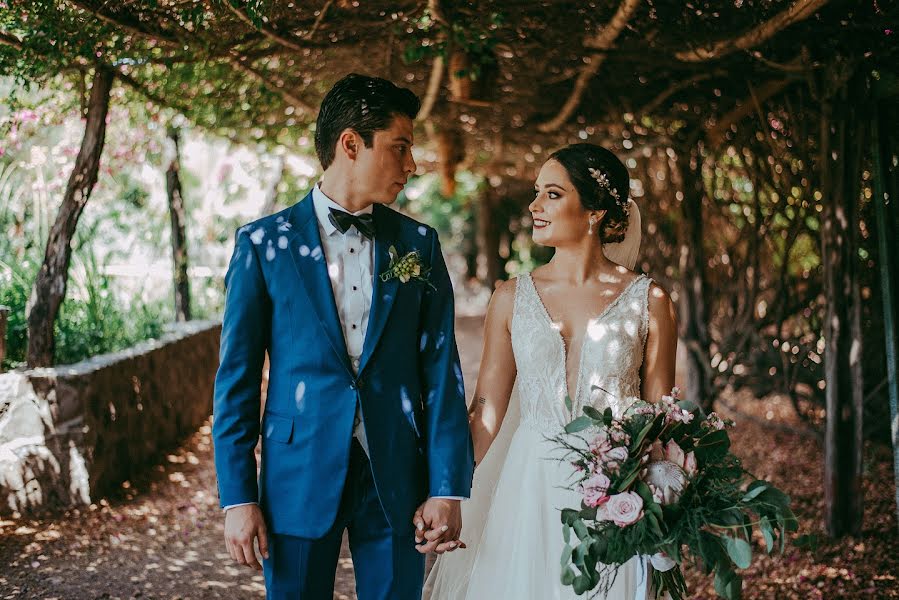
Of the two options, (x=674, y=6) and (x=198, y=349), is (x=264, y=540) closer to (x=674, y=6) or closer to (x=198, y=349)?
(x=674, y=6)

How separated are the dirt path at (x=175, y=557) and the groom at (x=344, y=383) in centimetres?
199

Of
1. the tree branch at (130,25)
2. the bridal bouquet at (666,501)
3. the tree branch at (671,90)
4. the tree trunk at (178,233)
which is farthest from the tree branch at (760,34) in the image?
the tree trunk at (178,233)

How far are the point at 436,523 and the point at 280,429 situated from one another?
0.48m

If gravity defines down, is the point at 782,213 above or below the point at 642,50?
below

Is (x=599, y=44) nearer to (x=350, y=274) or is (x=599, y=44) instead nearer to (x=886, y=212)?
(x=886, y=212)

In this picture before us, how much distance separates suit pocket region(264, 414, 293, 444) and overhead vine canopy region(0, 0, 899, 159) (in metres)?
1.88

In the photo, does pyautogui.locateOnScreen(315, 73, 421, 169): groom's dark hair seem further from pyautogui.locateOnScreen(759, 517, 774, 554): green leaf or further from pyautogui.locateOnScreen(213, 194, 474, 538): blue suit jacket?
pyautogui.locateOnScreen(759, 517, 774, 554): green leaf

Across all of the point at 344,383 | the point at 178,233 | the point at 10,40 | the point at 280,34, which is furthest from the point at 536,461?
the point at 178,233

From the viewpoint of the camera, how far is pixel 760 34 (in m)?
3.73

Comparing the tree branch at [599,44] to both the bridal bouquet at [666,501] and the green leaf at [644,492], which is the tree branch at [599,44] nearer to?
the bridal bouquet at [666,501]

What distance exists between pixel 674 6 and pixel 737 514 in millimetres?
2681

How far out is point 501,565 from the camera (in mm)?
2717

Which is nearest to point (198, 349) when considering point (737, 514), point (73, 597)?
point (73, 597)

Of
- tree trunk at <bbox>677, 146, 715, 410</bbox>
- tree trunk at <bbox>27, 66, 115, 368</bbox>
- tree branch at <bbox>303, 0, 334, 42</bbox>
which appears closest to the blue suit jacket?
tree branch at <bbox>303, 0, 334, 42</bbox>
